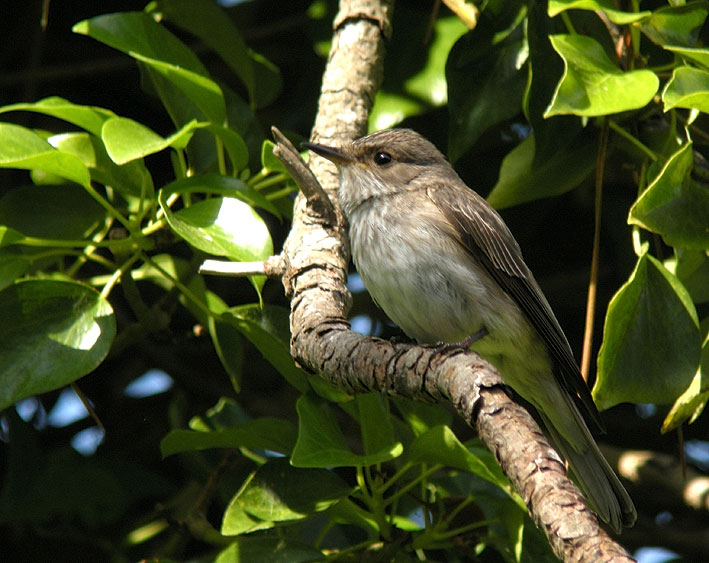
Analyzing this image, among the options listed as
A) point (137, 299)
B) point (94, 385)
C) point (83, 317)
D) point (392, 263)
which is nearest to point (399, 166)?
point (392, 263)

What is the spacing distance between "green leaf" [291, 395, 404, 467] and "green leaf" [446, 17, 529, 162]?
3.44 ft

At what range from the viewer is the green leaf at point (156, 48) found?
2859 mm

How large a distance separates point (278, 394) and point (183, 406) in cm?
90

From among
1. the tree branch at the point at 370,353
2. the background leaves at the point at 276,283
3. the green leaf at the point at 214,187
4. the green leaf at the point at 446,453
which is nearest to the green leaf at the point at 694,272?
the background leaves at the point at 276,283

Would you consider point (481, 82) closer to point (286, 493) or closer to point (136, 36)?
point (136, 36)

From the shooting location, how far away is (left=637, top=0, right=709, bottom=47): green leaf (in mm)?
2607

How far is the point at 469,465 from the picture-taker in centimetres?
248

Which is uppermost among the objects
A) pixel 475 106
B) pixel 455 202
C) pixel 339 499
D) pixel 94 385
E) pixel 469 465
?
pixel 475 106

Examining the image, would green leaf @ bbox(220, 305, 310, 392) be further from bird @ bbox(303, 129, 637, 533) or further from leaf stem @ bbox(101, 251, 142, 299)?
bird @ bbox(303, 129, 637, 533)

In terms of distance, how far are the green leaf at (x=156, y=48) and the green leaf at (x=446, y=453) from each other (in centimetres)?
132

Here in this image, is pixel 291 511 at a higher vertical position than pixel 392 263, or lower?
lower

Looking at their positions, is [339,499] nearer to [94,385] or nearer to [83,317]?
[83,317]

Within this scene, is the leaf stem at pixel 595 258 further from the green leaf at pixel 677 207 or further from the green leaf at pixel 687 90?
the green leaf at pixel 687 90

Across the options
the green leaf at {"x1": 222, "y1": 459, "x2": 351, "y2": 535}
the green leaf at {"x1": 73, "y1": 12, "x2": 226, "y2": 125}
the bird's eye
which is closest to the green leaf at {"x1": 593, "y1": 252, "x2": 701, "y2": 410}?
the green leaf at {"x1": 222, "y1": 459, "x2": 351, "y2": 535}
